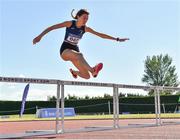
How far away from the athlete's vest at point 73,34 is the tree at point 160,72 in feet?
195

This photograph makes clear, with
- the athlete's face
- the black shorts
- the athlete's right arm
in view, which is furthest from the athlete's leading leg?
the athlete's face

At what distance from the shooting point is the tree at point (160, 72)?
229ft

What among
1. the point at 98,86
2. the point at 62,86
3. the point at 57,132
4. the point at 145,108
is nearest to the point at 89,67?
the point at 98,86

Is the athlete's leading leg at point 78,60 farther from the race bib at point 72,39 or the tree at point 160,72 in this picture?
the tree at point 160,72

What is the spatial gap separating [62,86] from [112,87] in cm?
247

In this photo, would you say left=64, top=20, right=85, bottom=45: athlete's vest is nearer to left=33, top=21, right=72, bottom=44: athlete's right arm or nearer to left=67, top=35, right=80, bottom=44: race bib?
left=67, top=35, right=80, bottom=44: race bib

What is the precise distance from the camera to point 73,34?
11.6 m

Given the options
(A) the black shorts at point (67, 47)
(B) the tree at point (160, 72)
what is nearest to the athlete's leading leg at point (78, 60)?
(A) the black shorts at point (67, 47)

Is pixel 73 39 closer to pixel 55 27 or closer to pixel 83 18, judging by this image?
pixel 55 27

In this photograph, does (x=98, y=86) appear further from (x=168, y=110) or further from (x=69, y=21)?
(x=168, y=110)

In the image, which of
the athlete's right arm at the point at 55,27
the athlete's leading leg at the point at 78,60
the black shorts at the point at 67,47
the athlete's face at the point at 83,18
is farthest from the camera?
the athlete's face at the point at 83,18

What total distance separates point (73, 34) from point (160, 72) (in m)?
61.0

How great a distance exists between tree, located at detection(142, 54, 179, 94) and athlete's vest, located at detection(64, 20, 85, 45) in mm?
59303

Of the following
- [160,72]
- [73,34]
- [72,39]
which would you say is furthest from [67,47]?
[160,72]
